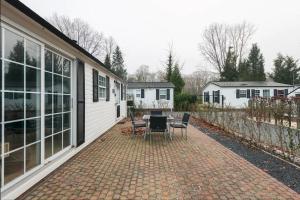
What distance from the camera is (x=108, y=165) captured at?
4961 millimetres

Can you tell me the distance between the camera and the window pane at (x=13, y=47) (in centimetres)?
314

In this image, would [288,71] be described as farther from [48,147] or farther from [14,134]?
[14,134]

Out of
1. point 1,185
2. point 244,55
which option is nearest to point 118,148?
point 1,185

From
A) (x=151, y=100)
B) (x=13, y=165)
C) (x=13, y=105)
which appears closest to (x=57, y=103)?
(x=13, y=105)

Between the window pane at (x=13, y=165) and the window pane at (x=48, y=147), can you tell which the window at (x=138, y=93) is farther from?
the window pane at (x=13, y=165)

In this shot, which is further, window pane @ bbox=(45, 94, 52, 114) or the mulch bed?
window pane @ bbox=(45, 94, 52, 114)

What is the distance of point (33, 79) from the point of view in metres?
3.83

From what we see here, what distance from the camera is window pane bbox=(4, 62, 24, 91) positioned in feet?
10.3

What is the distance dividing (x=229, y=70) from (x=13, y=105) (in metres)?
36.9

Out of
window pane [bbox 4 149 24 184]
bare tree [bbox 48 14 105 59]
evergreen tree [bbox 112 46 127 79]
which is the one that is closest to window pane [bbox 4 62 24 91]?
window pane [bbox 4 149 24 184]

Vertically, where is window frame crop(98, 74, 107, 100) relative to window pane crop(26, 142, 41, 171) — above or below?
above

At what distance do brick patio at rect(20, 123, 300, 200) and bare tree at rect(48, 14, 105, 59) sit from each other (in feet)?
103

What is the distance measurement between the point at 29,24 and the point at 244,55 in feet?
134

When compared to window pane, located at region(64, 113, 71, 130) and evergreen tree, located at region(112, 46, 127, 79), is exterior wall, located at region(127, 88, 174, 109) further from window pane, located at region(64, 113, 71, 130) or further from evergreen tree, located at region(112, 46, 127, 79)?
evergreen tree, located at region(112, 46, 127, 79)
